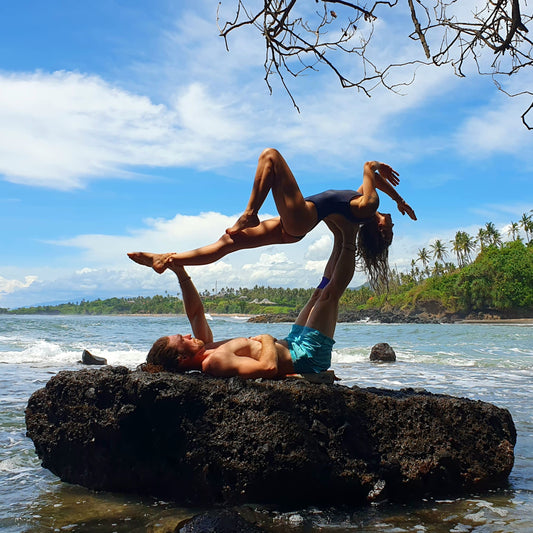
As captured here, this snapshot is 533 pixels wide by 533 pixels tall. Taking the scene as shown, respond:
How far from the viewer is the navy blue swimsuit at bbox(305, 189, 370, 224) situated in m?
5.30

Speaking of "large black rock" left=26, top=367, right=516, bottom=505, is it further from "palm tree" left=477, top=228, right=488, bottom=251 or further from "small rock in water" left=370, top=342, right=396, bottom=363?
"palm tree" left=477, top=228, right=488, bottom=251

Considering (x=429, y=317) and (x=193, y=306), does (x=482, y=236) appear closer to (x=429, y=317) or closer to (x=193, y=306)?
(x=429, y=317)

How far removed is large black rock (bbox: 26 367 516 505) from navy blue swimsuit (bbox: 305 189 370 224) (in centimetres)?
171

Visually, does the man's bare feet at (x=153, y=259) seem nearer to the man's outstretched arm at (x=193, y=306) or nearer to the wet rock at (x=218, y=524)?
the man's outstretched arm at (x=193, y=306)

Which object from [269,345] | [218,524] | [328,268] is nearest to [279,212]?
[328,268]

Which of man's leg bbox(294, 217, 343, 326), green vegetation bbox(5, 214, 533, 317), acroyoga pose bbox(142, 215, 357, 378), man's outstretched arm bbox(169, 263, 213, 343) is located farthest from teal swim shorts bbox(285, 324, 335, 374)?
green vegetation bbox(5, 214, 533, 317)

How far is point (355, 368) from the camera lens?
1519 cm

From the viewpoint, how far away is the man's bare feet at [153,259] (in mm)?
5305

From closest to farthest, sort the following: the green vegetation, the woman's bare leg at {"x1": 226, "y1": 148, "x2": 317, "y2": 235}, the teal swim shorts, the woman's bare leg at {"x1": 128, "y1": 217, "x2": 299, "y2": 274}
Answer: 1. the woman's bare leg at {"x1": 226, "y1": 148, "x2": 317, "y2": 235}
2. the woman's bare leg at {"x1": 128, "y1": 217, "x2": 299, "y2": 274}
3. the teal swim shorts
4. the green vegetation

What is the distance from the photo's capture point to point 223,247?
5266 mm

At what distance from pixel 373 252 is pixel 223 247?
6.41 ft

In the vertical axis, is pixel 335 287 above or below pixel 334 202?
below

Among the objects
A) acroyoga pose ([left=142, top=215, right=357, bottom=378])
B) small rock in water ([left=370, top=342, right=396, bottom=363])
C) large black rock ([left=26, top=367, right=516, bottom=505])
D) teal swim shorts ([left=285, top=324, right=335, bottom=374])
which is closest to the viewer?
large black rock ([left=26, top=367, right=516, bottom=505])

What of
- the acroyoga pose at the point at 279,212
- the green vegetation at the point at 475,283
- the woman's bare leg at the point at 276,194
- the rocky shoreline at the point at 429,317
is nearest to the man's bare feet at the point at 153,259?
the acroyoga pose at the point at 279,212
